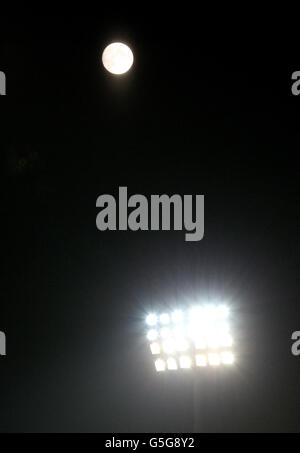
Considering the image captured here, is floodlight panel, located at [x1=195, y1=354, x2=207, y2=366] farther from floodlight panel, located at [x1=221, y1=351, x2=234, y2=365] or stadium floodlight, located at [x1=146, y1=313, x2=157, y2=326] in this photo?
stadium floodlight, located at [x1=146, y1=313, x2=157, y2=326]

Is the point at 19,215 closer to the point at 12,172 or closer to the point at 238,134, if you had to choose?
the point at 12,172

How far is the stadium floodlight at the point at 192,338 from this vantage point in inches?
311

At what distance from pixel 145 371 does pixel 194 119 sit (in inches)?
140

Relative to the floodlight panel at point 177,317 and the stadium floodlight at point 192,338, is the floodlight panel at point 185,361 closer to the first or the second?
the stadium floodlight at point 192,338

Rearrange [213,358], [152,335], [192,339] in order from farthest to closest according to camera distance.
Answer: [152,335]
[192,339]
[213,358]

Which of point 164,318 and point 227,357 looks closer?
point 227,357

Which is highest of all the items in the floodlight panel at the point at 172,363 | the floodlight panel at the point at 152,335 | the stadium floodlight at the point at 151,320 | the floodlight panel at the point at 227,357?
the stadium floodlight at the point at 151,320

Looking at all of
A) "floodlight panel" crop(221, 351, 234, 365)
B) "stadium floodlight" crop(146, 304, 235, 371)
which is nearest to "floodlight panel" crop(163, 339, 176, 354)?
"stadium floodlight" crop(146, 304, 235, 371)

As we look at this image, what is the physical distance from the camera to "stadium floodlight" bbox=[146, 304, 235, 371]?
311 inches

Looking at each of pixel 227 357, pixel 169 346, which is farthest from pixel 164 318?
pixel 227 357

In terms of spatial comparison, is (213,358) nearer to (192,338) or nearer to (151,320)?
(192,338)

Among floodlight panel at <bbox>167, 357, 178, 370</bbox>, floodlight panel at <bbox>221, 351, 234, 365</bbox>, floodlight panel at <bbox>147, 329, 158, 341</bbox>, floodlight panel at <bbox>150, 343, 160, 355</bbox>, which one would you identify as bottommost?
floodlight panel at <bbox>167, 357, 178, 370</bbox>

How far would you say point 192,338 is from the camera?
26.2ft

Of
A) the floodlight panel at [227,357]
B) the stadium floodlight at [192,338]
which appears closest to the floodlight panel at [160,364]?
the stadium floodlight at [192,338]
